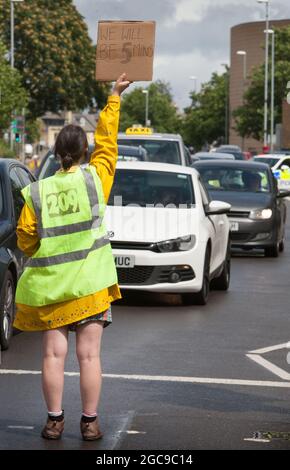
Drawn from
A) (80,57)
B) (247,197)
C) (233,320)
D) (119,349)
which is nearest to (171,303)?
(233,320)

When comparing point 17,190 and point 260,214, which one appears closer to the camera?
point 17,190

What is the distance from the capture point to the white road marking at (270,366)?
10.2 metres

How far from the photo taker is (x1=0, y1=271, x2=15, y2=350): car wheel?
11.3 meters

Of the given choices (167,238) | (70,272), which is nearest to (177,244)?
(167,238)

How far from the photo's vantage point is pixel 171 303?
15.2 metres

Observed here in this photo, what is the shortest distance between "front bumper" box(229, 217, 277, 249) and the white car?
5.58 meters

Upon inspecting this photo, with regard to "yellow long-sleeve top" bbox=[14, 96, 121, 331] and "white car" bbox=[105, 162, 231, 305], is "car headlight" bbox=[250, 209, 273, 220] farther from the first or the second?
"yellow long-sleeve top" bbox=[14, 96, 121, 331]

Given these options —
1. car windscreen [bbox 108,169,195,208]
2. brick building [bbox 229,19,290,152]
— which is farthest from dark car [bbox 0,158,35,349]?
brick building [bbox 229,19,290,152]

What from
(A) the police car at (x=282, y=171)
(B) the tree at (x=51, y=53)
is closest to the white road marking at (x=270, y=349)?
(A) the police car at (x=282, y=171)

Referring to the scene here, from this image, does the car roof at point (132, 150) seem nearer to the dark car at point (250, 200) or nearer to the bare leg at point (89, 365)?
the dark car at point (250, 200)

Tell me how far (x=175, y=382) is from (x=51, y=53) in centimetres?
8151

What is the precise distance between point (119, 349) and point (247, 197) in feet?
37.1

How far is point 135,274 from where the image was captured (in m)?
14.7

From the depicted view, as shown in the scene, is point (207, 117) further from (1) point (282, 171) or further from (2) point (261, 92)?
(1) point (282, 171)
